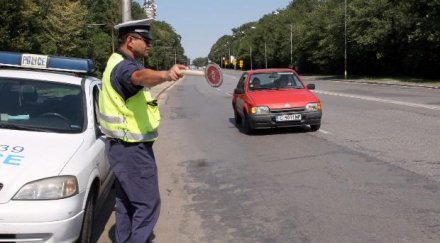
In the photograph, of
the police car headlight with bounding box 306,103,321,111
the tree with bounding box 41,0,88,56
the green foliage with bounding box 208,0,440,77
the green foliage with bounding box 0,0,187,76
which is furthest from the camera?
the tree with bounding box 41,0,88,56

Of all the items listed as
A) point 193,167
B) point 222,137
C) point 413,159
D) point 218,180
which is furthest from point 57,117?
point 222,137

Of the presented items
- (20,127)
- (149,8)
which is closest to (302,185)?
(20,127)

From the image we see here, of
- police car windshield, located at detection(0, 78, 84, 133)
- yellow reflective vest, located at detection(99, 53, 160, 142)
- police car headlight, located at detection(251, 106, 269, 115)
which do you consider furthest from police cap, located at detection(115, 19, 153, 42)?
police car headlight, located at detection(251, 106, 269, 115)

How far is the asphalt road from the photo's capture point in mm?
5262

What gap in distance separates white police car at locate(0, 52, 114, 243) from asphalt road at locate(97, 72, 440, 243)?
95cm

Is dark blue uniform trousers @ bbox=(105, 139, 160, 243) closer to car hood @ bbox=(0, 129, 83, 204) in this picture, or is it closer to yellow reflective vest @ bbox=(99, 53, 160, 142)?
yellow reflective vest @ bbox=(99, 53, 160, 142)

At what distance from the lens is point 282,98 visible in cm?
1238

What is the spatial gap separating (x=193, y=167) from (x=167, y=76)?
572 cm

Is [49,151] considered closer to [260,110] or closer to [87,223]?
[87,223]

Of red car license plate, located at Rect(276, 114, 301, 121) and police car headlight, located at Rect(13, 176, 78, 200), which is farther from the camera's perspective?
red car license plate, located at Rect(276, 114, 301, 121)

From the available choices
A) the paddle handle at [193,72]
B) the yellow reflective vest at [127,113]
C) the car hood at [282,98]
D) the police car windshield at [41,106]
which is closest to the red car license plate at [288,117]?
the car hood at [282,98]

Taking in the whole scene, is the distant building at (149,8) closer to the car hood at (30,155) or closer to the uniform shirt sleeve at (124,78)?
the car hood at (30,155)

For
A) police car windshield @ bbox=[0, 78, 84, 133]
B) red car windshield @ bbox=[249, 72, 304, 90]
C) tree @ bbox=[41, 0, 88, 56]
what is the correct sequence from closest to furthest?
police car windshield @ bbox=[0, 78, 84, 133] < red car windshield @ bbox=[249, 72, 304, 90] < tree @ bbox=[41, 0, 88, 56]

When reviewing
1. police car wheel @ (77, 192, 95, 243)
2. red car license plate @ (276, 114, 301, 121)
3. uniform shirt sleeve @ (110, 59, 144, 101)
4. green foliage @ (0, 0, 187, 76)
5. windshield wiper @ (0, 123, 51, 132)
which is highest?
green foliage @ (0, 0, 187, 76)
